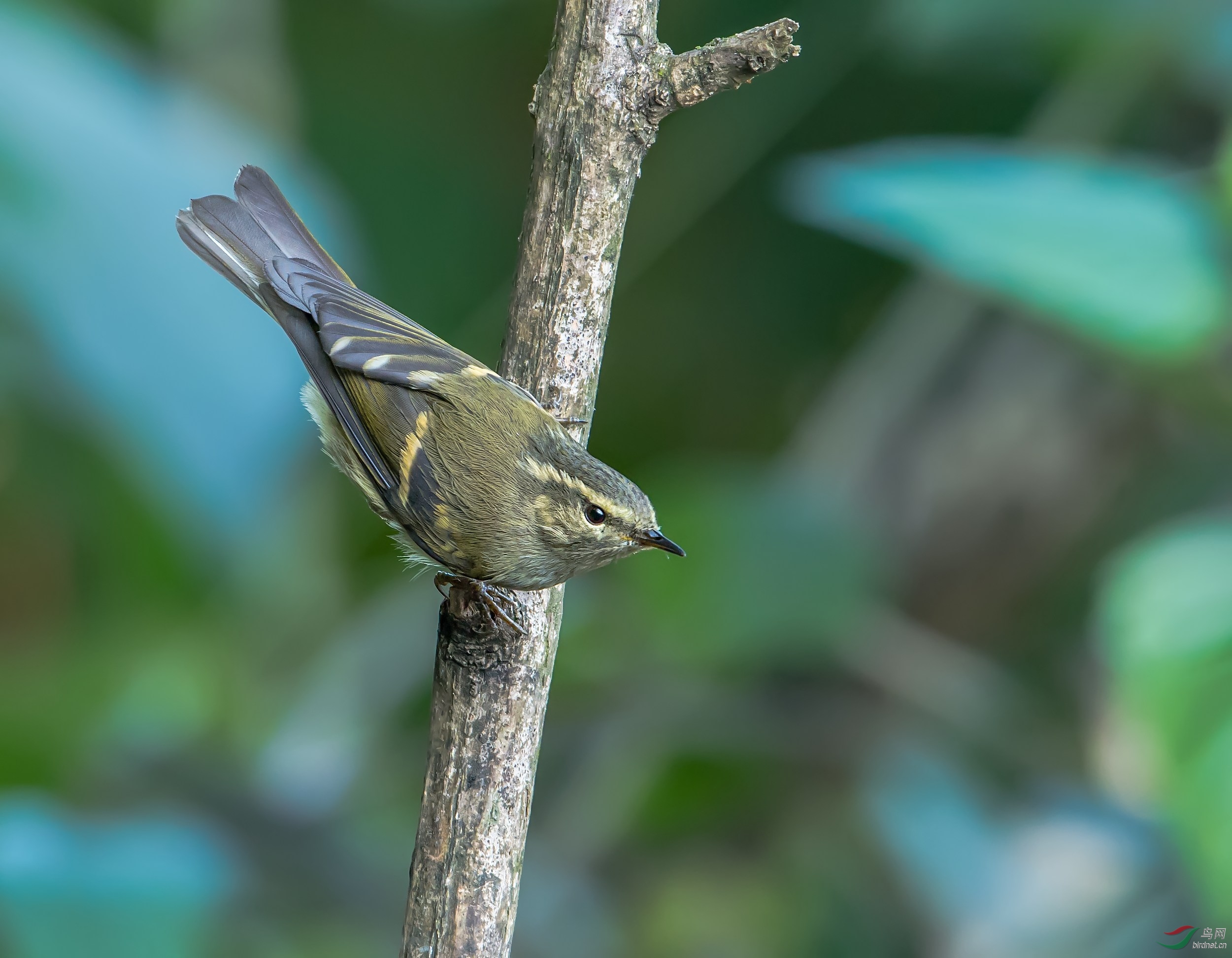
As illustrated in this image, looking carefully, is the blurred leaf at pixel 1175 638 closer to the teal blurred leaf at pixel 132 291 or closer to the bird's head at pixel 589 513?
the bird's head at pixel 589 513

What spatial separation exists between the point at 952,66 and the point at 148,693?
3.65m

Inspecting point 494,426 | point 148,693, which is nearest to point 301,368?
point 494,426

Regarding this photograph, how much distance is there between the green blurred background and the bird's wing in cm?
28

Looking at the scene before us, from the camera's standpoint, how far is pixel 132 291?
2.81 meters

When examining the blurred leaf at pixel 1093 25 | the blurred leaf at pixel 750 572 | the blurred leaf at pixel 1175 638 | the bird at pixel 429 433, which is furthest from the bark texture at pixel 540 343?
the blurred leaf at pixel 1093 25

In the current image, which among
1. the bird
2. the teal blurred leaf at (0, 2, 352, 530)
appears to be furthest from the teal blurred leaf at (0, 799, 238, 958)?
the bird

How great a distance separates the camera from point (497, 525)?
8.14 feet

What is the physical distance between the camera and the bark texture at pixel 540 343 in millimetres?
1910

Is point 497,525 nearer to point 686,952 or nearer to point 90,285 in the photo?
point 90,285

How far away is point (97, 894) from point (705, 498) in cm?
200

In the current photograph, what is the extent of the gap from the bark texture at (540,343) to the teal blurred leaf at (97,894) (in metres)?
1.17

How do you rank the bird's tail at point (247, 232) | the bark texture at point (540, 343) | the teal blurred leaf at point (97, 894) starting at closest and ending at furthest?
the bark texture at point (540, 343) → the bird's tail at point (247, 232) → the teal blurred leaf at point (97, 894)

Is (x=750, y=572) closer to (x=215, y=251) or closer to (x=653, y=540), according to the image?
(x=653, y=540)

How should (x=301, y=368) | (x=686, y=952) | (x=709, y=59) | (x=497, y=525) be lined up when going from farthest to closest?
(x=686, y=952) < (x=301, y=368) < (x=497, y=525) < (x=709, y=59)
